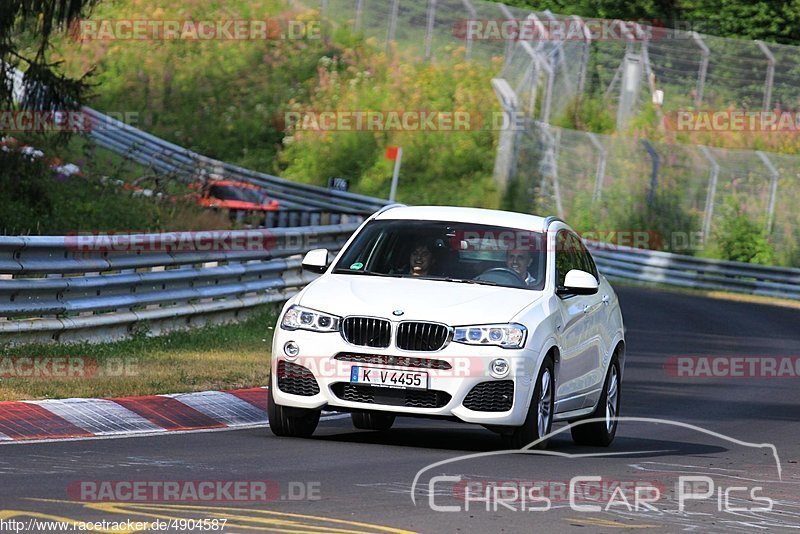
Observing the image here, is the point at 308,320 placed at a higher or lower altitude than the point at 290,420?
higher

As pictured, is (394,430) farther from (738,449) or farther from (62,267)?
(62,267)

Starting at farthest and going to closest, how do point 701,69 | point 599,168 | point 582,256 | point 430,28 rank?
1. point 430,28
2. point 701,69
3. point 599,168
4. point 582,256

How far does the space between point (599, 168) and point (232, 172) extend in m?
9.54

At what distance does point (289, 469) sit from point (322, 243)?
12.6 metres

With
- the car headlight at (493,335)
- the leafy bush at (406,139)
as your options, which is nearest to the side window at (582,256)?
the car headlight at (493,335)

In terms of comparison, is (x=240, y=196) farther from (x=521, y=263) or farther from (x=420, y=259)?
(x=521, y=263)

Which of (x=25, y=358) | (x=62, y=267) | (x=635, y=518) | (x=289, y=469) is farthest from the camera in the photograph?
(x=62, y=267)

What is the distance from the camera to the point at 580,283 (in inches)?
472

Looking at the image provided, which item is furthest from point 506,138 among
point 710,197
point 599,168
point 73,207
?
point 73,207

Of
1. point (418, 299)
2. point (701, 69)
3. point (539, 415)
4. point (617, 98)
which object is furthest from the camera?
point (617, 98)

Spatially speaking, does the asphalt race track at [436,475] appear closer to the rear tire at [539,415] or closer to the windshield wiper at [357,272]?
the rear tire at [539,415]

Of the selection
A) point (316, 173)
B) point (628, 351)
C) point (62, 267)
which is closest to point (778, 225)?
point (316, 173)

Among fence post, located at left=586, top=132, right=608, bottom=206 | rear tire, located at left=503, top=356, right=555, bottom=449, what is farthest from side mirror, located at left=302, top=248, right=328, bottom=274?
fence post, located at left=586, top=132, right=608, bottom=206

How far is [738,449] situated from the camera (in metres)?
12.9
